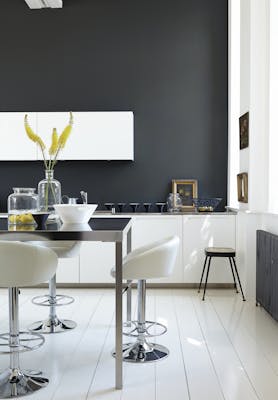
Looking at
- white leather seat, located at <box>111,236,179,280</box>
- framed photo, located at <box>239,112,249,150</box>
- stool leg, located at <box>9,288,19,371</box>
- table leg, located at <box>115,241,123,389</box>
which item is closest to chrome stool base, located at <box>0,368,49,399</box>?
stool leg, located at <box>9,288,19,371</box>

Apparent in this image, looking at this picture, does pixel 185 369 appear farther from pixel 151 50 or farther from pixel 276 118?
pixel 151 50

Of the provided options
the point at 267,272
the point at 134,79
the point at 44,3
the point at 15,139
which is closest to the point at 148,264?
the point at 267,272

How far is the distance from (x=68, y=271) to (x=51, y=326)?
63.1 inches

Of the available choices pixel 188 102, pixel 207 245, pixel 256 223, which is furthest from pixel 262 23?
pixel 207 245

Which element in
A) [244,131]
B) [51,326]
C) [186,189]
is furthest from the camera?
[186,189]

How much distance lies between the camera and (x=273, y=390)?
8.96 ft

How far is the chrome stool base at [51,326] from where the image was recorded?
3.87 meters

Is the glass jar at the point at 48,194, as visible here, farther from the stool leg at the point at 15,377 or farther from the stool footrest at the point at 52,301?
the stool footrest at the point at 52,301

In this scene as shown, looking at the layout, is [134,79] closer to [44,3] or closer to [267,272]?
[44,3]

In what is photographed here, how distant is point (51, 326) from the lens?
392 centimetres

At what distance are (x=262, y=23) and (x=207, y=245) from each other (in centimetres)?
237

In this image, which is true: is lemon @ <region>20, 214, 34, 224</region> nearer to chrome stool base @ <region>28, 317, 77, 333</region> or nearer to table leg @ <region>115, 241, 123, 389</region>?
table leg @ <region>115, 241, 123, 389</region>

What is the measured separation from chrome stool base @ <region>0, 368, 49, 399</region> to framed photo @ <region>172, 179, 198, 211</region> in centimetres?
351

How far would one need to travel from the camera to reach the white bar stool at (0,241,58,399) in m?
2.56
